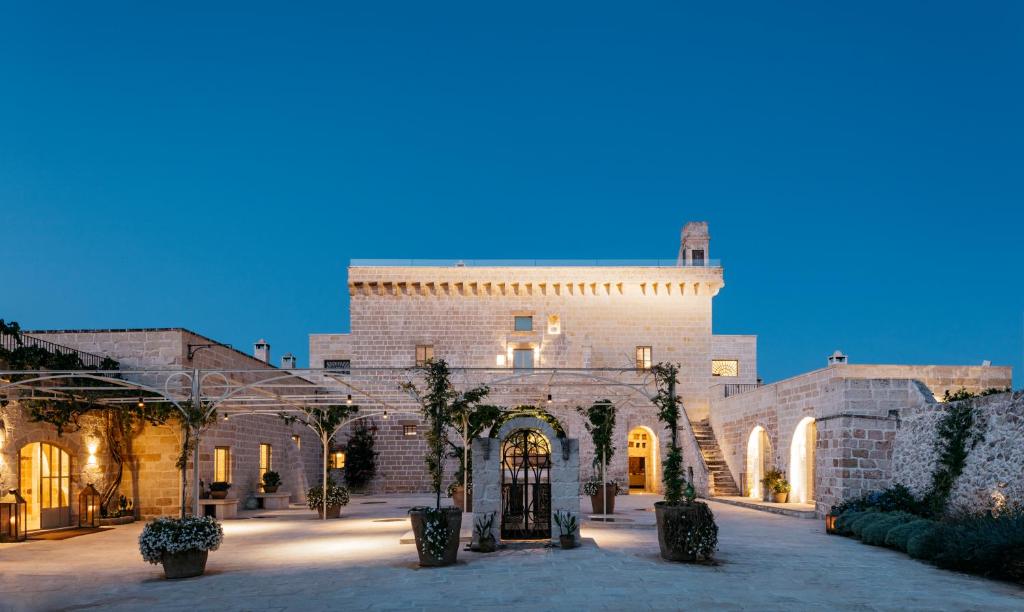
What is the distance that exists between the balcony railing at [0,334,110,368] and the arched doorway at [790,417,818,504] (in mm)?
17030

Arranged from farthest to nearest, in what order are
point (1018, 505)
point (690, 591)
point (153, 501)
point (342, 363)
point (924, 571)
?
point (342, 363) < point (153, 501) < point (1018, 505) < point (924, 571) < point (690, 591)

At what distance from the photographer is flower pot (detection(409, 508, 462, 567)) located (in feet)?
34.8

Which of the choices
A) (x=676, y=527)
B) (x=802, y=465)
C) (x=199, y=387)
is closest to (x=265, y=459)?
(x=199, y=387)

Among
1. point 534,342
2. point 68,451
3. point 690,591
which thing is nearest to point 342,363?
point 534,342

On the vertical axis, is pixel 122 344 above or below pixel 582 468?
above

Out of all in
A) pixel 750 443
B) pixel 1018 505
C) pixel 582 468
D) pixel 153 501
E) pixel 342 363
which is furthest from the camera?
pixel 342 363

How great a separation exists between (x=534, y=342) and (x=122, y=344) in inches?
629

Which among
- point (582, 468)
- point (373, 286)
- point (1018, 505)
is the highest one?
point (373, 286)

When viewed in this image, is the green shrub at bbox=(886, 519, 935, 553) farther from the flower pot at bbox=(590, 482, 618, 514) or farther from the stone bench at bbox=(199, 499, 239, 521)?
the stone bench at bbox=(199, 499, 239, 521)

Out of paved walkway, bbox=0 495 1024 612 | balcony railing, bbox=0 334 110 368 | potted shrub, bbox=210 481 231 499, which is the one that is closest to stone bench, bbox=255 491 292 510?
potted shrub, bbox=210 481 231 499

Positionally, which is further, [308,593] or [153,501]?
[153,501]

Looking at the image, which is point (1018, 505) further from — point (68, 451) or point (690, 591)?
point (68, 451)

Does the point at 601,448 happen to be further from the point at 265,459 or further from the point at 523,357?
the point at 523,357

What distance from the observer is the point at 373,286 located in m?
31.0
